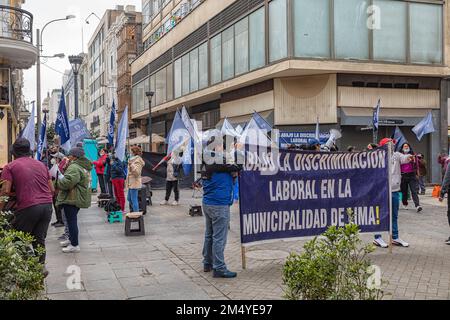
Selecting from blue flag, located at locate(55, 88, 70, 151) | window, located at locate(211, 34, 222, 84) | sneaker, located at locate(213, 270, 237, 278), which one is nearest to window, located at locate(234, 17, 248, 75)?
window, located at locate(211, 34, 222, 84)

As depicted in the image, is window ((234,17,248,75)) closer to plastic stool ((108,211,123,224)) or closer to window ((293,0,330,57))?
window ((293,0,330,57))

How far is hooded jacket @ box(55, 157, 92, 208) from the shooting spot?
27.2 feet

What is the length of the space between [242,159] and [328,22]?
17222mm

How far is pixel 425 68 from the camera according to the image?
24781 millimetres

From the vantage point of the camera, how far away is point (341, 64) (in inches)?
909

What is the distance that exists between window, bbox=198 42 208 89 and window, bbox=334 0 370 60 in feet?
33.8

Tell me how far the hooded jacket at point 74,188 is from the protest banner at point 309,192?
2.81 m

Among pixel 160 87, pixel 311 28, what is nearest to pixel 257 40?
pixel 311 28

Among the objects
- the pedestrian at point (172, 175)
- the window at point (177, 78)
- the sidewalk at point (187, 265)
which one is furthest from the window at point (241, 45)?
the sidewalk at point (187, 265)

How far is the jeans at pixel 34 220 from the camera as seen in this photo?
6.32 metres

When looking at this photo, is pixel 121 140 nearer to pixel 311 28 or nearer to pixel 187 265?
pixel 187 265

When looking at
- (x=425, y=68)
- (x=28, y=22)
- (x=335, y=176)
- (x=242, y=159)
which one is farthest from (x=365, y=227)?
(x=425, y=68)

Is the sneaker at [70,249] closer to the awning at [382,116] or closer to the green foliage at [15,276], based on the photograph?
the green foliage at [15,276]
